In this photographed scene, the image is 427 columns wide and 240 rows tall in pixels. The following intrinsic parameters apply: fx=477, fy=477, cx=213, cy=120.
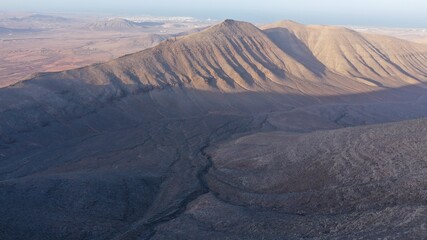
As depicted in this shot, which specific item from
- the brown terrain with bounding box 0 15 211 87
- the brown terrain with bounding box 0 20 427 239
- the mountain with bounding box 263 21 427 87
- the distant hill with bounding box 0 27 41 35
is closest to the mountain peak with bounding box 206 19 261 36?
the brown terrain with bounding box 0 20 427 239

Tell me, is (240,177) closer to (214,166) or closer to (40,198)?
(214,166)

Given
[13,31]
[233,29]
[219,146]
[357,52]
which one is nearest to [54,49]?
[13,31]

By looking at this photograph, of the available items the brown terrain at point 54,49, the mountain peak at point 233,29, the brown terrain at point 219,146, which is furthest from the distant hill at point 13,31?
the brown terrain at point 219,146

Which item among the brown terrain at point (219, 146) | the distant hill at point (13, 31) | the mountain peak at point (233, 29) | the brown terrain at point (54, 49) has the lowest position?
the distant hill at point (13, 31)

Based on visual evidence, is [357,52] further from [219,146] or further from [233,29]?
[219,146]

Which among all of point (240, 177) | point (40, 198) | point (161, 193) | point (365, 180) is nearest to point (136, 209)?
point (161, 193)

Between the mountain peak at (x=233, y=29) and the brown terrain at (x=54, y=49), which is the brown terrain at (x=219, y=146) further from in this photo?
the brown terrain at (x=54, y=49)

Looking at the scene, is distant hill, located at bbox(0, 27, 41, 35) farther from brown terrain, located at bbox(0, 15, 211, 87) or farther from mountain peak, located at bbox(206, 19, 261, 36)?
mountain peak, located at bbox(206, 19, 261, 36)

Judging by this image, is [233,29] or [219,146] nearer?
[219,146]
